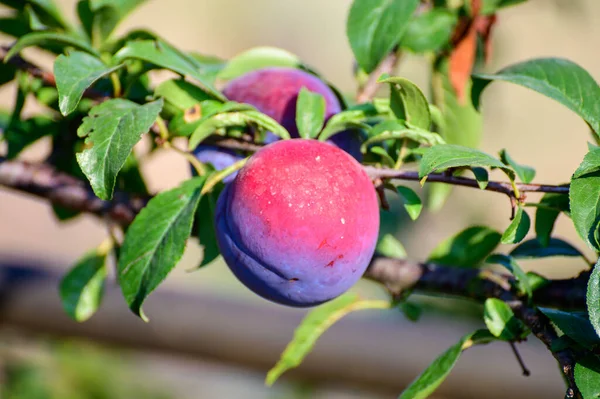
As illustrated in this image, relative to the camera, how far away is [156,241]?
52 centimetres

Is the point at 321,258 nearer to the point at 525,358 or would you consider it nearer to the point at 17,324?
the point at 525,358

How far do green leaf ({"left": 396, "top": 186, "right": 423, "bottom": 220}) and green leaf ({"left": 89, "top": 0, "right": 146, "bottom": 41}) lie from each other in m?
0.30

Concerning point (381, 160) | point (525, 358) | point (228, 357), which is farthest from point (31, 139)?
point (525, 358)

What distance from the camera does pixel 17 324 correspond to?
1552 mm

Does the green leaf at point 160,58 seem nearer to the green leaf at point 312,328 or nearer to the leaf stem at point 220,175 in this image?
the leaf stem at point 220,175

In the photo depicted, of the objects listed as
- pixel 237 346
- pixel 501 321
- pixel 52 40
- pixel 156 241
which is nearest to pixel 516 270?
pixel 501 321

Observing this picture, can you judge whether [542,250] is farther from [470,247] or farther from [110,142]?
[110,142]

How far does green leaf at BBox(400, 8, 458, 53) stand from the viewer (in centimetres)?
71

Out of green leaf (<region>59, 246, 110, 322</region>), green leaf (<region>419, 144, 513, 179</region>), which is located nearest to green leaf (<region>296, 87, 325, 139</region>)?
green leaf (<region>419, 144, 513, 179</region>)

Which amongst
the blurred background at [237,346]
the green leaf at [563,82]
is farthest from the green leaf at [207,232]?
the blurred background at [237,346]

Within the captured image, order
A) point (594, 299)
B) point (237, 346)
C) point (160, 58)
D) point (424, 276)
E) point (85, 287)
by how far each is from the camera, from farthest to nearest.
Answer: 1. point (237, 346)
2. point (85, 287)
3. point (424, 276)
4. point (160, 58)
5. point (594, 299)

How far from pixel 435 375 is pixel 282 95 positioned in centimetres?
25

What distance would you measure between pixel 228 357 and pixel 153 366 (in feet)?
2.15

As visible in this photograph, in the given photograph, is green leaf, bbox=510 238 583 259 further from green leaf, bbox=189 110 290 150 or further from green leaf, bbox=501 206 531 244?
green leaf, bbox=189 110 290 150
